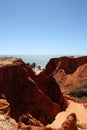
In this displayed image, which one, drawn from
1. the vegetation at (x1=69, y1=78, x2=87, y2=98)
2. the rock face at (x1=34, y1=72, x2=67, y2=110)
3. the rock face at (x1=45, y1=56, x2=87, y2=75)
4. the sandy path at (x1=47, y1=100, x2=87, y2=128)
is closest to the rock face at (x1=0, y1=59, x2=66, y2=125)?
the sandy path at (x1=47, y1=100, x2=87, y2=128)

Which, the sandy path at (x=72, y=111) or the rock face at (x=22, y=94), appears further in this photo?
the sandy path at (x=72, y=111)

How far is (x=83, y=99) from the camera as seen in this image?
236ft

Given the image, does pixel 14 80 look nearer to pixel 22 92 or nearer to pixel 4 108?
pixel 22 92

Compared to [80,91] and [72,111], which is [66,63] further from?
[72,111]

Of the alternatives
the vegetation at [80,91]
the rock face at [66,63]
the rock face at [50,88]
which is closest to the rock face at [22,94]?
the rock face at [50,88]

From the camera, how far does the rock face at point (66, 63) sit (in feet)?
327

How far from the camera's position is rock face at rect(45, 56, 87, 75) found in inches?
3929

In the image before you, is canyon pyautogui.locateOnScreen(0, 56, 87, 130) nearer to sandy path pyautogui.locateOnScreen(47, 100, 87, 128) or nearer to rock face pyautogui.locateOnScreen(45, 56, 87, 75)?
sandy path pyautogui.locateOnScreen(47, 100, 87, 128)

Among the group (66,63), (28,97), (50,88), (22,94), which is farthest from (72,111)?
(66,63)

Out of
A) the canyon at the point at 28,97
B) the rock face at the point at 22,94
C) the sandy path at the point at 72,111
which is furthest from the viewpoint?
the sandy path at the point at 72,111

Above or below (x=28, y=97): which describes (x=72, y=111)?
below

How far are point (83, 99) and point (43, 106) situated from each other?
90.5 ft

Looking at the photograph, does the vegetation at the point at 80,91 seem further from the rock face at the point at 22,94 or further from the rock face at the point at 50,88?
the rock face at the point at 22,94

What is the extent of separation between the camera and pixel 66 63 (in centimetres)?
10162
